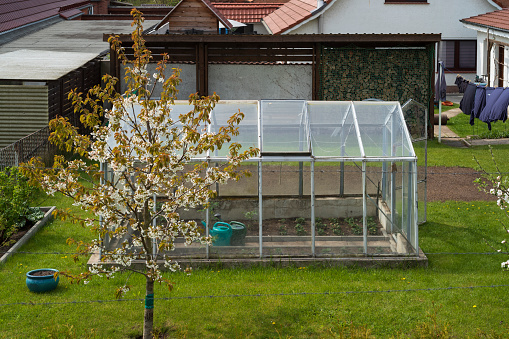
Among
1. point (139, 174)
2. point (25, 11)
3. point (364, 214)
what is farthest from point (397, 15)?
point (139, 174)

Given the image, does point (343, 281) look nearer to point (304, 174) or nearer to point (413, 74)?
point (304, 174)

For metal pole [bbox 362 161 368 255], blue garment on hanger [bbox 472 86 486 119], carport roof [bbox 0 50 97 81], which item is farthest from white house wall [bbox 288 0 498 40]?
metal pole [bbox 362 161 368 255]

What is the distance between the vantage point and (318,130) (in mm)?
13047

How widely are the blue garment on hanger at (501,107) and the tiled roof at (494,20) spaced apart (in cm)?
560

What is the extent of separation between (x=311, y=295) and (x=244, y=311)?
1126mm

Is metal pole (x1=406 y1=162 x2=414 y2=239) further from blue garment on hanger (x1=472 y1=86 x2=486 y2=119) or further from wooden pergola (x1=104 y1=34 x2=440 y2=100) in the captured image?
wooden pergola (x1=104 y1=34 x2=440 y2=100)

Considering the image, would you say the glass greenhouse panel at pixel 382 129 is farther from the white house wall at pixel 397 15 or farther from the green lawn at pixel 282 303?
the white house wall at pixel 397 15

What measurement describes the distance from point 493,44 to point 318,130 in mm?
15500

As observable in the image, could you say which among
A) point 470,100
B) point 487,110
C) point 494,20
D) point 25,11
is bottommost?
point 487,110

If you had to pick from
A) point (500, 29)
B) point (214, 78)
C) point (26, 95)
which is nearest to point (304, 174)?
point (26, 95)

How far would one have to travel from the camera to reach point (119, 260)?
26.9 feet

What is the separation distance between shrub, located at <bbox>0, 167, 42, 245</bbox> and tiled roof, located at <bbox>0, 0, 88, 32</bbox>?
45.1ft

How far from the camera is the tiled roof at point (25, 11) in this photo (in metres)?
26.6

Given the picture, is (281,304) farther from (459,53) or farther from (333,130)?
(459,53)
